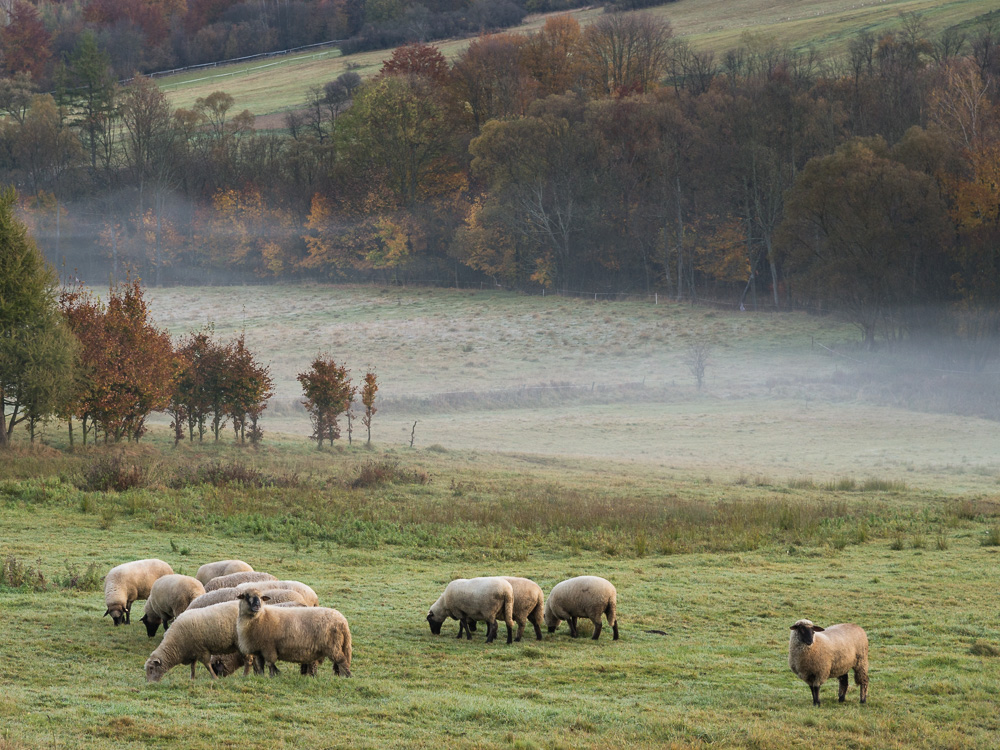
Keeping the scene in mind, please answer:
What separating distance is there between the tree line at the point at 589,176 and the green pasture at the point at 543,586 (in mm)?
38362

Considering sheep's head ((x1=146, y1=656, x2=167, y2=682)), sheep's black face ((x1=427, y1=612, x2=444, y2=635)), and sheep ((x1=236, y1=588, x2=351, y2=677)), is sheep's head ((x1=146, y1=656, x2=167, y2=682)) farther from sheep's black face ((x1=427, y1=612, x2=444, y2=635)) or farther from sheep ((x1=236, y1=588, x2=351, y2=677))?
sheep's black face ((x1=427, y1=612, x2=444, y2=635))

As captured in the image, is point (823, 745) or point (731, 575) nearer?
point (823, 745)

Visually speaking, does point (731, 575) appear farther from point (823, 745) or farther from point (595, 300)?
point (595, 300)

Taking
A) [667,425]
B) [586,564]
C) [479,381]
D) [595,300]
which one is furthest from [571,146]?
[586,564]

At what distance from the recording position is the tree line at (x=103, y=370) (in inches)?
1315

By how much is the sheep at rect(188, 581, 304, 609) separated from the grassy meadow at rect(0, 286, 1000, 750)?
0.88 meters

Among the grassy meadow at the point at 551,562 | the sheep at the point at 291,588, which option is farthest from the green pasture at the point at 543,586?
the sheep at the point at 291,588

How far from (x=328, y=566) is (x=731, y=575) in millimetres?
8396

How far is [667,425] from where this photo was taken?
52.3 metres

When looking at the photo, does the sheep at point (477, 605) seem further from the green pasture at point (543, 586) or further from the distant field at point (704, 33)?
the distant field at point (704, 33)

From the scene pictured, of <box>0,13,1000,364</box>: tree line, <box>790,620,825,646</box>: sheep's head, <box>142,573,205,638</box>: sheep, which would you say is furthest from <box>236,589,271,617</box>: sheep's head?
<box>0,13,1000,364</box>: tree line

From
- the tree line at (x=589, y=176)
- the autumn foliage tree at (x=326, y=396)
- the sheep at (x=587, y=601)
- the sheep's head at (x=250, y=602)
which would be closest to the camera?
the sheep's head at (x=250, y=602)

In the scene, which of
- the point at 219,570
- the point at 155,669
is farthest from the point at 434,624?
the point at 155,669

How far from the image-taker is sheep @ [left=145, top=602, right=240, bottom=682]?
37.4ft
